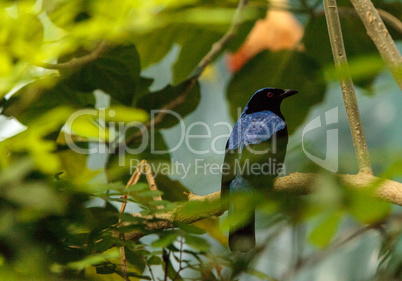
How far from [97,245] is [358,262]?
798 millimetres

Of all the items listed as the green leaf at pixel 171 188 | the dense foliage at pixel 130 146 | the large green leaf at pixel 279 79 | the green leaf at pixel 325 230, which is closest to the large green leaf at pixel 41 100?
the dense foliage at pixel 130 146

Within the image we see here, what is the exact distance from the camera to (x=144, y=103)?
139 cm

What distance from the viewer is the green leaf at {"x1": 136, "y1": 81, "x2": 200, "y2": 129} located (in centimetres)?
139

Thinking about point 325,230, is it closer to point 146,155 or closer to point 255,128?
point 255,128

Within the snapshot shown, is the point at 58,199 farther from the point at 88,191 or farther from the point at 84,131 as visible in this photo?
the point at 84,131

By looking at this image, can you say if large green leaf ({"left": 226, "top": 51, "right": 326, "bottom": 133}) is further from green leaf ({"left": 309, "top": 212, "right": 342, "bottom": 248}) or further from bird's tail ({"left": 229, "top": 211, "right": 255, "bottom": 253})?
green leaf ({"left": 309, "top": 212, "right": 342, "bottom": 248})

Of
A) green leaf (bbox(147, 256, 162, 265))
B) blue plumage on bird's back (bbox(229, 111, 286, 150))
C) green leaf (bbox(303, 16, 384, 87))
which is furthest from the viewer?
green leaf (bbox(303, 16, 384, 87))

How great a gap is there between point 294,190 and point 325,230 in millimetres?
46

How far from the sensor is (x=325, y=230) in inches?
11.6

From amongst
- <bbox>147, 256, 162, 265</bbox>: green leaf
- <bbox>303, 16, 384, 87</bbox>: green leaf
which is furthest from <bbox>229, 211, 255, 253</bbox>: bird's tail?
<bbox>303, 16, 384, 87</bbox>: green leaf

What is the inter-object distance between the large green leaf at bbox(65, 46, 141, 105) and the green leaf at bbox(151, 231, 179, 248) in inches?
35.3

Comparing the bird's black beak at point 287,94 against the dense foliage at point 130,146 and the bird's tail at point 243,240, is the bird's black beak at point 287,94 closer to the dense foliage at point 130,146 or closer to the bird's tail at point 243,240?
the dense foliage at point 130,146

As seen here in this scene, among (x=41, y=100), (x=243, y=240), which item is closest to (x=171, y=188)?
(x=41, y=100)

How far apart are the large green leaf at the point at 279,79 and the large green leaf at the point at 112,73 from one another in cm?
32
